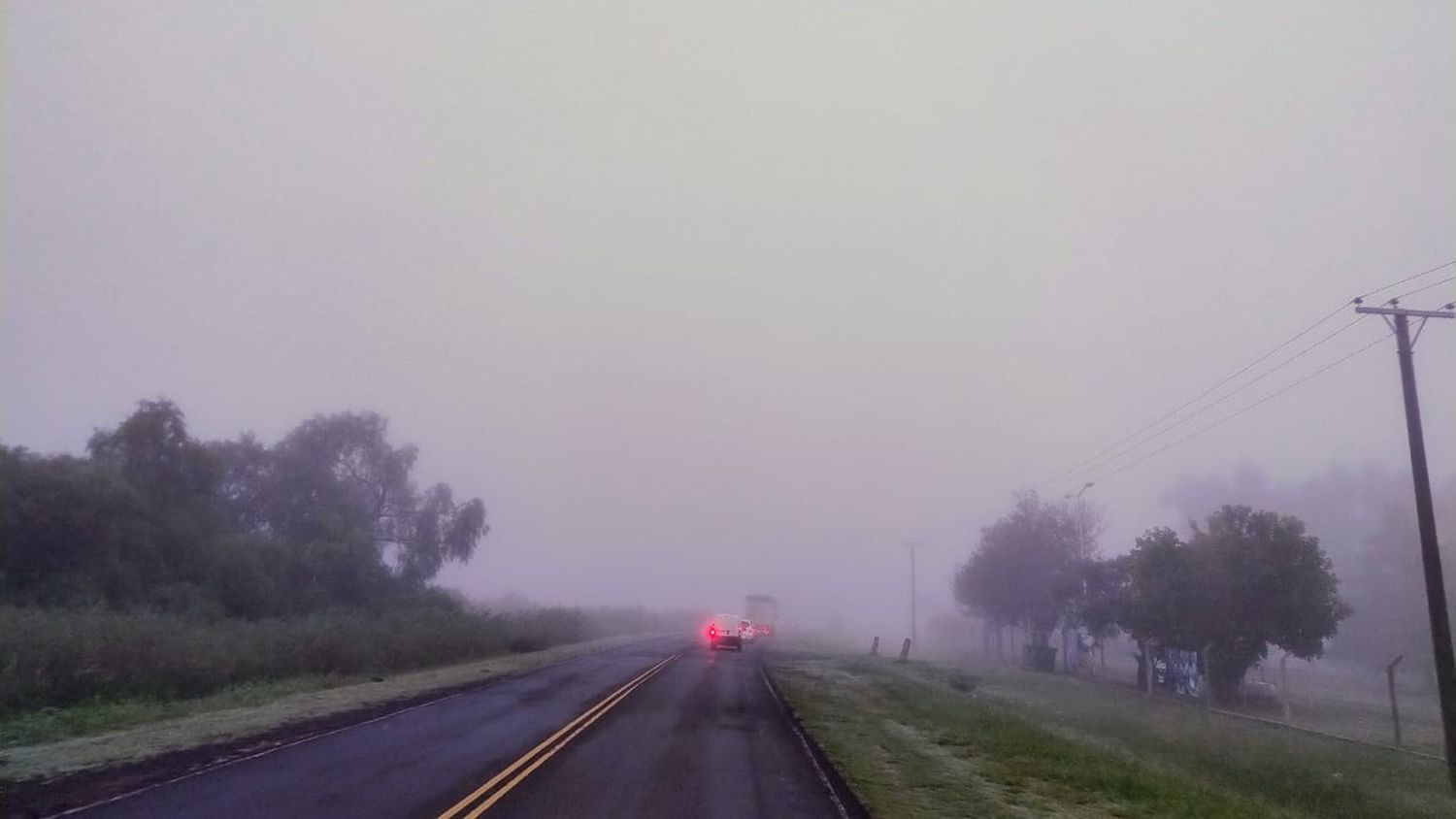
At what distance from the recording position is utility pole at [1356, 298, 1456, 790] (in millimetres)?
21578

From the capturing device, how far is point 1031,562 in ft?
224

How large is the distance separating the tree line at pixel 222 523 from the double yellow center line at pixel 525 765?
643 inches

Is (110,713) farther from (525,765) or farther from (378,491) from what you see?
(378,491)

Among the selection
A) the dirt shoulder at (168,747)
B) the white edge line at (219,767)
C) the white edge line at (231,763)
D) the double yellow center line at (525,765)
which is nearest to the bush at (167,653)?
the dirt shoulder at (168,747)

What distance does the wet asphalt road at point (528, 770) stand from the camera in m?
13.6

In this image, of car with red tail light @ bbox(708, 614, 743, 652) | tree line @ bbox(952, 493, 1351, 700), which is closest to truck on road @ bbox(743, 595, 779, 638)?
car with red tail light @ bbox(708, 614, 743, 652)

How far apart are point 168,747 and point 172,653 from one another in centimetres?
1032

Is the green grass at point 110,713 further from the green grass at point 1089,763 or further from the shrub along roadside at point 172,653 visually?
the green grass at point 1089,763

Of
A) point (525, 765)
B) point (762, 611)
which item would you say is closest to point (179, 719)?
point (525, 765)

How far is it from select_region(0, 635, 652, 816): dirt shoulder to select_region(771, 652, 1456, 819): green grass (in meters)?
8.57

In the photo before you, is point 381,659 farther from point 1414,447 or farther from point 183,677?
point 1414,447

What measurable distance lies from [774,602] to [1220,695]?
243 feet

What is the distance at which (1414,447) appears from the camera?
902 inches

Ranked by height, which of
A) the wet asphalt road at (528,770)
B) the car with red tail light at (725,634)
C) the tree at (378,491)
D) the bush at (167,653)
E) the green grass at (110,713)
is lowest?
the wet asphalt road at (528,770)
